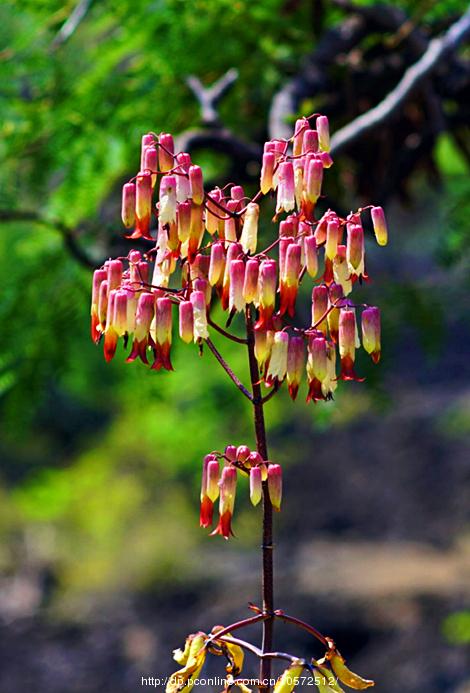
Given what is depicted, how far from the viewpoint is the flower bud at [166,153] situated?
51.3 inches

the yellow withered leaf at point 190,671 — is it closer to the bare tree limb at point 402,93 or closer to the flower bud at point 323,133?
the flower bud at point 323,133

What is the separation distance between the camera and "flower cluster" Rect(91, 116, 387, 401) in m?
1.24

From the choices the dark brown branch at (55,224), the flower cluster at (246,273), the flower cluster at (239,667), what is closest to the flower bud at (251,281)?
the flower cluster at (246,273)

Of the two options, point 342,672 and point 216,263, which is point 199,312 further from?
point 342,672

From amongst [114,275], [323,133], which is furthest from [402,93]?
[114,275]

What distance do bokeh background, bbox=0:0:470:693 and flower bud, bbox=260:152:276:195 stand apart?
37.0 inches

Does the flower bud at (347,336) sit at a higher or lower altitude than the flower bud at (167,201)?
lower

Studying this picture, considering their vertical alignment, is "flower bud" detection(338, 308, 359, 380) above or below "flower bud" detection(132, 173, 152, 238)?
below

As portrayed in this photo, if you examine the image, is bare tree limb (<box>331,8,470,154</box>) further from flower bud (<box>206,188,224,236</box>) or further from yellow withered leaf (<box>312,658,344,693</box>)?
yellow withered leaf (<box>312,658,344,693</box>)

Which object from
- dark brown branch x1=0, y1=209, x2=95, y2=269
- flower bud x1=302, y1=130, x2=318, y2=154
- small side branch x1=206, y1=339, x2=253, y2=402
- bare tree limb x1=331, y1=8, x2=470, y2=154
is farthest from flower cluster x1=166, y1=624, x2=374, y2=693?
dark brown branch x1=0, y1=209, x2=95, y2=269

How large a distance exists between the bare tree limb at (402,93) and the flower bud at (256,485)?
1065 millimetres

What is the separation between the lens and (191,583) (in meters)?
10.1

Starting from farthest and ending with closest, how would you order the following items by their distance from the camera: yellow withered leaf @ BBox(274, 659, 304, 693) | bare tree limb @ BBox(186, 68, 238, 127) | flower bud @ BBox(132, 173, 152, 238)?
1. bare tree limb @ BBox(186, 68, 238, 127)
2. flower bud @ BBox(132, 173, 152, 238)
3. yellow withered leaf @ BBox(274, 659, 304, 693)

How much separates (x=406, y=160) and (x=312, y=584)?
24.3 ft
